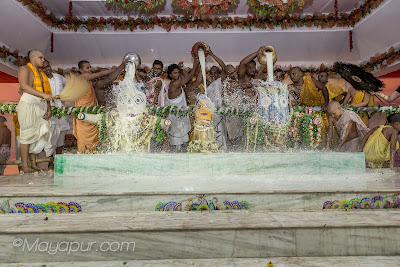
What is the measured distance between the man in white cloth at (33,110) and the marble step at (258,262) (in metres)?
3.03

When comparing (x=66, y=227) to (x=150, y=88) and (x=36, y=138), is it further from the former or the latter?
(x=150, y=88)

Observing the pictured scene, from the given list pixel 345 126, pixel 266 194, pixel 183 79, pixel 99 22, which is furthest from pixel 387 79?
pixel 266 194

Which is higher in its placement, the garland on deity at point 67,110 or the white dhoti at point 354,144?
the garland on deity at point 67,110

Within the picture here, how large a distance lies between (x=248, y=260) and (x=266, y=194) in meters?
0.76

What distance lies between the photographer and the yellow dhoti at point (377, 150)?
473 cm

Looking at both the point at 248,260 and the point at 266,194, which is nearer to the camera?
the point at 248,260

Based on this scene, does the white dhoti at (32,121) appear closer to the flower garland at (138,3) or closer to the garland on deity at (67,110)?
the garland on deity at (67,110)

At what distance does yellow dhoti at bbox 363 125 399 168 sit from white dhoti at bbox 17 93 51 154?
4345mm

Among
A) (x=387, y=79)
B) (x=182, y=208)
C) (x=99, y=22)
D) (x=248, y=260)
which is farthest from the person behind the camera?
(x=387, y=79)

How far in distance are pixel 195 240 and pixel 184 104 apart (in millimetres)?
3849

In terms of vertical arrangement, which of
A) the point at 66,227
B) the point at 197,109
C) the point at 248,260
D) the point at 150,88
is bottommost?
the point at 248,260

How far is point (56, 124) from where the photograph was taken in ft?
17.6

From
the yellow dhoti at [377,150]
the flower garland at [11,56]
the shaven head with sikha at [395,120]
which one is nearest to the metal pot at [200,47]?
the yellow dhoti at [377,150]

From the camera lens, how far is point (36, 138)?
15.1ft
